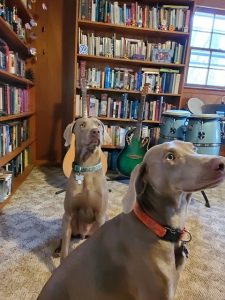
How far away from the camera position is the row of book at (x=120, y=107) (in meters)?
3.20

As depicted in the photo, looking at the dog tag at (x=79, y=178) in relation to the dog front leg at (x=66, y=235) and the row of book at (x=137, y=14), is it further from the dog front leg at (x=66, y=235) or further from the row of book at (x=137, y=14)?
the row of book at (x=137, y=14)

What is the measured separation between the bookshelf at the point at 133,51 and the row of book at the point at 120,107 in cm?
1

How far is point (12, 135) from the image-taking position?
2.53 m

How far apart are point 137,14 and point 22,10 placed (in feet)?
4.22

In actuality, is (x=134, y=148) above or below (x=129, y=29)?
below

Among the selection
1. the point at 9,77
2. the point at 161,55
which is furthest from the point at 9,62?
the point at 161,55

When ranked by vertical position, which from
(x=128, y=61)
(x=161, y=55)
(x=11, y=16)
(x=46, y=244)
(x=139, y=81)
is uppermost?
(x=11, y=16)

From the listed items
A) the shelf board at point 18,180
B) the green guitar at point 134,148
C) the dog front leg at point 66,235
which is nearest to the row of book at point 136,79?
the green guitar at point 134,148

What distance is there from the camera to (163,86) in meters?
3.21

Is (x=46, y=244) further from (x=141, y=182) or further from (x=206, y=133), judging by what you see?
(x=206, y=133)

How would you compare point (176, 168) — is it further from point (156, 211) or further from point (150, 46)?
point (150, 46)

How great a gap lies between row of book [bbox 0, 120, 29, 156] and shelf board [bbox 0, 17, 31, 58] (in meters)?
0.82

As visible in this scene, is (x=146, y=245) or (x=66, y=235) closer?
(x=146, y=245)

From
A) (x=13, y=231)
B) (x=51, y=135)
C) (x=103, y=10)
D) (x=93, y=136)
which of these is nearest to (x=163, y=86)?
(x=103, y=10)
